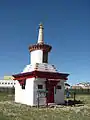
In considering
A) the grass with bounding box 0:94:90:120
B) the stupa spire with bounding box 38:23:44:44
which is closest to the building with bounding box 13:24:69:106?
the stupa spire with bounding box 38:23:44:44

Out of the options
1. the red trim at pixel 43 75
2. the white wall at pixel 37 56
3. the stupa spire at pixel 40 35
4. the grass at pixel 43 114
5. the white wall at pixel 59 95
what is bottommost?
the grass at pixel 43 114

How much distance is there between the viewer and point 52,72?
108 feet

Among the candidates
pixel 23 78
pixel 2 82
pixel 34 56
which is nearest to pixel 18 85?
pixel 23 78

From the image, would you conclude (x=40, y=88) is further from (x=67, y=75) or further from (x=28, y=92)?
(x=67, y=75)

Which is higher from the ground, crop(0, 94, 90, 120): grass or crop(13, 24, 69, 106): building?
crop(13, 24, 69, 106): building

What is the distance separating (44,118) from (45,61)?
54.6ft

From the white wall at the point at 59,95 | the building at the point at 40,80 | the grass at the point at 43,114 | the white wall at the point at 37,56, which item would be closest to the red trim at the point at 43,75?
the building at the point at 40,80

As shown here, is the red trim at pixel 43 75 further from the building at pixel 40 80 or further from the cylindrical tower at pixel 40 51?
the cylindrical tower at pixel 40 51

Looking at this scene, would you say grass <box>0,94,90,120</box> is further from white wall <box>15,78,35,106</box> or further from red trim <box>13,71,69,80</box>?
red trim <box>13,71,69,80</box>

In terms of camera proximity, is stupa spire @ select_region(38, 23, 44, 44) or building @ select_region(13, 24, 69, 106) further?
stupa spire @ select_region(38, 23, 44, 44)

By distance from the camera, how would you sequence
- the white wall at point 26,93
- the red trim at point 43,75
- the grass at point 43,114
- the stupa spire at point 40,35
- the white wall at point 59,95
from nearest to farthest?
1. the grass at point 43,114
2. the red trim at point 43,75
3. the white wall at point 26,93
4. the white wall at point 59,95
5. the stupa spire at point 40,35

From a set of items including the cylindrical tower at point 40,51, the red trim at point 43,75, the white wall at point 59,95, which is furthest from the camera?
the cylindrical tower at point 40,51

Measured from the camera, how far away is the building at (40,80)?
31.7m

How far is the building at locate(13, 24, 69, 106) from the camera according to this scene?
3172 centimetres
